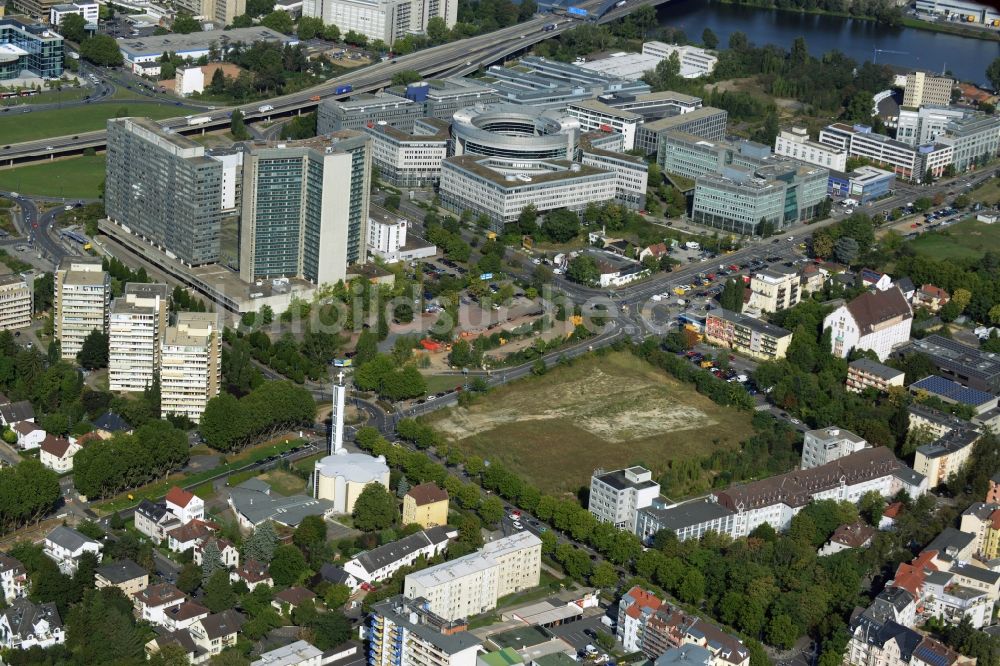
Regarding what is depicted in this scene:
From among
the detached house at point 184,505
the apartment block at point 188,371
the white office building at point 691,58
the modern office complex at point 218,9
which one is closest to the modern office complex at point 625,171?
the white office building at point 691,58

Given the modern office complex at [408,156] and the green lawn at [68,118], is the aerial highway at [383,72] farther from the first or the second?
the modern office complex at [408,156]

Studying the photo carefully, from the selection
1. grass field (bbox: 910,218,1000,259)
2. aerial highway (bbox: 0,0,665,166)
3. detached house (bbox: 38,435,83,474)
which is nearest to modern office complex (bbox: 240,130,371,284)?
aerial highway (bbox: 0,0,665,166)

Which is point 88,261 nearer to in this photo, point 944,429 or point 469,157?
point 469,157

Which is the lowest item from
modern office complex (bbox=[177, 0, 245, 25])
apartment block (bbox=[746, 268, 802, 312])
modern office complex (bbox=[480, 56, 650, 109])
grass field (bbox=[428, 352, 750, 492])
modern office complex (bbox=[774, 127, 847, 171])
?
grass field (bbox=[428, 352, 750, 492])

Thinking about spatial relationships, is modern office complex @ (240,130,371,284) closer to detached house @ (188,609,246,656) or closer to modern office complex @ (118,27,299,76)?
detached house @ (188,609,246,656)

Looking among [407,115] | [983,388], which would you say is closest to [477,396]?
[983,388]
